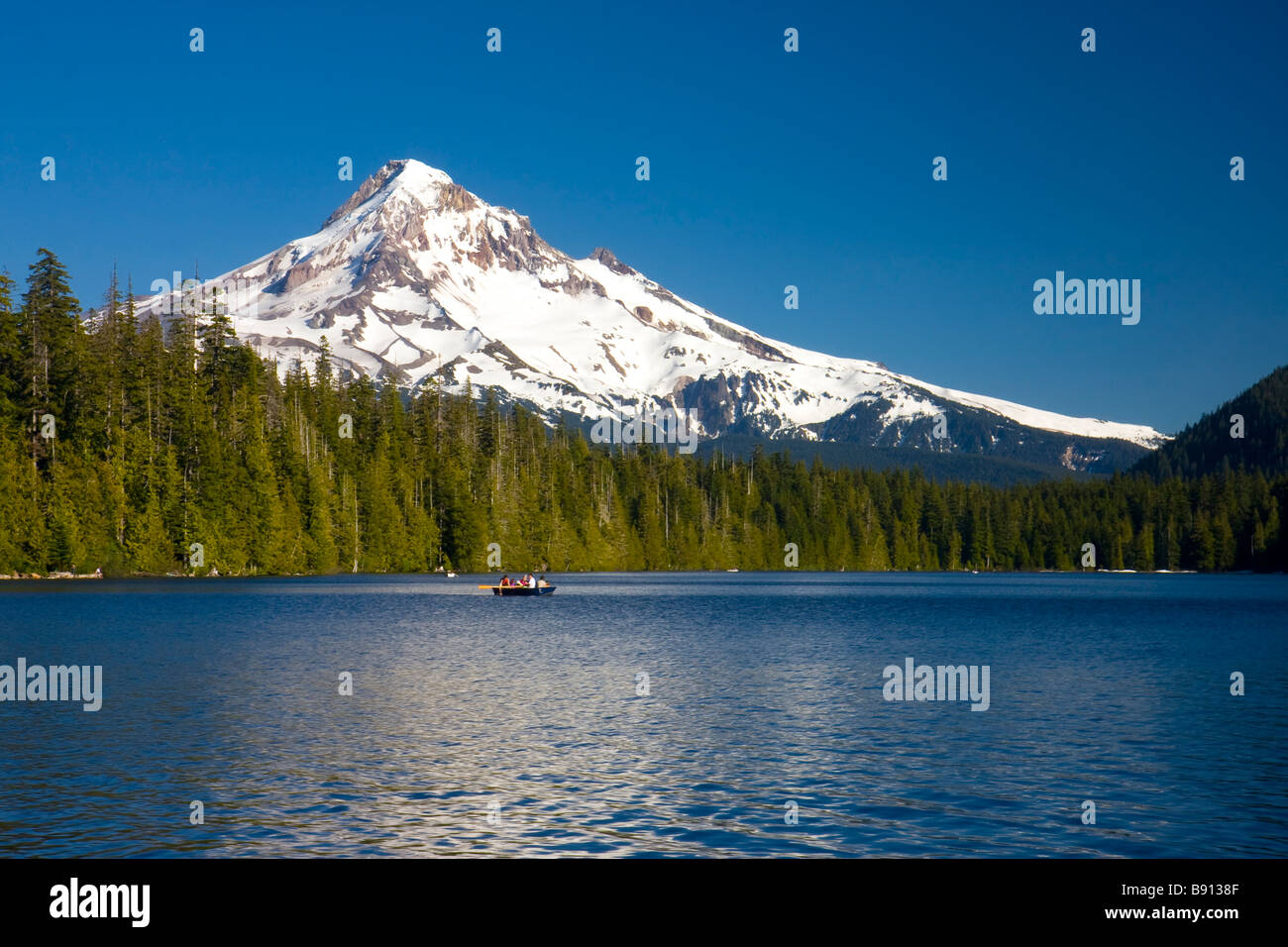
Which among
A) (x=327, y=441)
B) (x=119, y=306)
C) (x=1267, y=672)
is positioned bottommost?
(x=1267, y=672)

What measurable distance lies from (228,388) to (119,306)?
18.2m

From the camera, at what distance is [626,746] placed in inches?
1395

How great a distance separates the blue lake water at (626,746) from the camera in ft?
81.6

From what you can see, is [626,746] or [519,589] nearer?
[626,746]

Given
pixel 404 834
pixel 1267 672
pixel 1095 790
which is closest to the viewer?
pixel 404 834

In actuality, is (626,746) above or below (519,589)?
above

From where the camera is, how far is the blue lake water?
24859 millimetres

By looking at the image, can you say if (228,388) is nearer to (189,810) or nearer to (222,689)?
(222,689)

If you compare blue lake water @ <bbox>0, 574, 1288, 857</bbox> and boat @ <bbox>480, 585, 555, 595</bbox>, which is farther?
boat @ <bbox>480, 585, 555, 595</bbox>

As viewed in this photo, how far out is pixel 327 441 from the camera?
19100cm

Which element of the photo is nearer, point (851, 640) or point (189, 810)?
point (189, 810)

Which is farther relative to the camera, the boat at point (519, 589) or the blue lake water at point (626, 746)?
the boat at point (519, 589)
